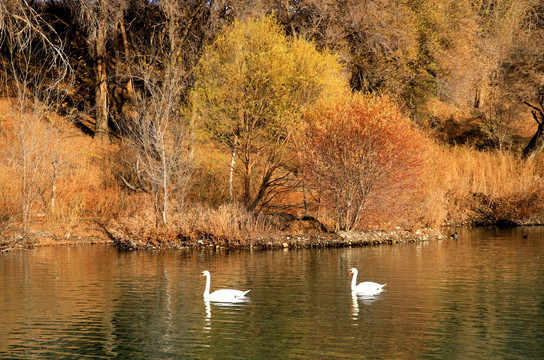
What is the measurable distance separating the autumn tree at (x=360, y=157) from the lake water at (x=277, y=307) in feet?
18.2

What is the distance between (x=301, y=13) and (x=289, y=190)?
52.3 ft

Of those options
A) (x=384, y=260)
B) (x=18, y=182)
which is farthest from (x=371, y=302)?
(x=18, y=182)

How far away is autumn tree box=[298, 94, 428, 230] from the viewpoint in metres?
34.3

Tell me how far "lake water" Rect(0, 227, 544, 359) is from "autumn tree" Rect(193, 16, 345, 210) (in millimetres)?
9145

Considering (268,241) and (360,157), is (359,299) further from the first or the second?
(360,157)

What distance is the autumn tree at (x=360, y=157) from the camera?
34281 mm

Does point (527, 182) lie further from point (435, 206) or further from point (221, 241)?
point (221, 241)

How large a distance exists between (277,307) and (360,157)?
17.6 metres

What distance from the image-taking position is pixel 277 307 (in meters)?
18.4

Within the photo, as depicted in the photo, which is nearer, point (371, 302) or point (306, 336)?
point (306, 336)

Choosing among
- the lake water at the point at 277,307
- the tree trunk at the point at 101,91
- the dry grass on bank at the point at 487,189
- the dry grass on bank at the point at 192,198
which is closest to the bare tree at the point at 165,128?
the dry grass on bank at the point at 192,198

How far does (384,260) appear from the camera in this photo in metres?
28.0

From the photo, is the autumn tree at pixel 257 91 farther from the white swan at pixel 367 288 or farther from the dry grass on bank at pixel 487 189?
the white swan at pixel 367 288

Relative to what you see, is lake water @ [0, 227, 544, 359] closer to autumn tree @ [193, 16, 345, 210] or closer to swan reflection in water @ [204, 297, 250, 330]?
swan reflection in water @ [204, 297, 250, 330]
